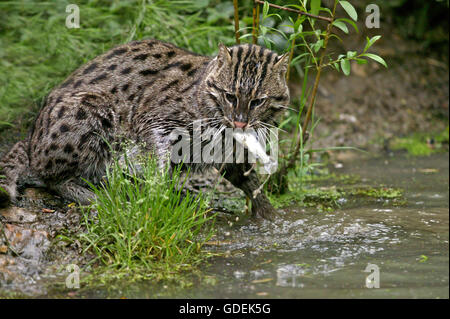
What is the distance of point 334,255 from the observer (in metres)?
5.18

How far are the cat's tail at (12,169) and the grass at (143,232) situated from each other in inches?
42.3

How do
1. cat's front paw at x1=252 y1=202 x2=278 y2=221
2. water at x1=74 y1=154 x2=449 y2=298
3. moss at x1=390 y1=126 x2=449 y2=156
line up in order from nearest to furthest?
water at x1=74 y1=154 x2=449 y2=298 → cat's front paw at x1=252 y1=202 x2=278 y2=221 → moss at x1=390 y1=126 x2=449 y2=156

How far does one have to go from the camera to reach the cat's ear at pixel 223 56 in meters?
5.86

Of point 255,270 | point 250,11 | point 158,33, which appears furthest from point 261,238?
point 250,11

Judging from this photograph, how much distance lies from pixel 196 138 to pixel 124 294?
2.19 metres

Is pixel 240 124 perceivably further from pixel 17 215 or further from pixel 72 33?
pixel 72 33

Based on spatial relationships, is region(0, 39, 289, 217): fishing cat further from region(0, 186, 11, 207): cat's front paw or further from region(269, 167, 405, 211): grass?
region(269, 167, 405, 211): grass

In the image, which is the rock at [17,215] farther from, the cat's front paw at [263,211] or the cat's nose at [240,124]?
the cat's front paw at [263,211]

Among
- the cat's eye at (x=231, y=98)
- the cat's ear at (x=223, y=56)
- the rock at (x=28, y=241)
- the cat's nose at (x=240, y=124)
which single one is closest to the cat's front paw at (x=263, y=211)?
the cat's nose at (x=240, y=124)

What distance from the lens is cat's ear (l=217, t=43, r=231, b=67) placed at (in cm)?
Result: 586

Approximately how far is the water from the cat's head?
111cm

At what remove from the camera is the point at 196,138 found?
618cm

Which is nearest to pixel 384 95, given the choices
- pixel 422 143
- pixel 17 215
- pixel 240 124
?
pixel 422 143

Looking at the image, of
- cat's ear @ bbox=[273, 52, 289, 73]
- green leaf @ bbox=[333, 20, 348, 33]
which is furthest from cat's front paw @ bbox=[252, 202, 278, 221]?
green leaf @ bbox=[333, 20, 348, 33]
